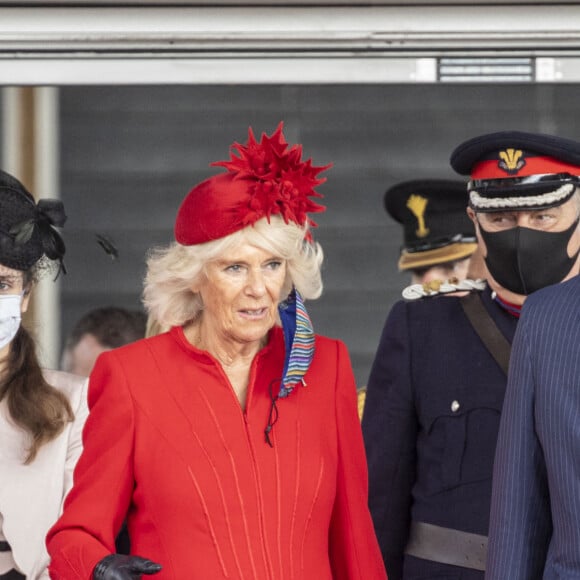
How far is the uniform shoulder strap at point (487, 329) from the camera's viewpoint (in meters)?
3.84

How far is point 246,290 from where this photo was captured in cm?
339

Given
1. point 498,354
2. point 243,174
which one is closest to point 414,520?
point 498,354

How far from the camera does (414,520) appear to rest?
393 centimetres

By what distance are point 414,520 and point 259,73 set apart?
1.27m

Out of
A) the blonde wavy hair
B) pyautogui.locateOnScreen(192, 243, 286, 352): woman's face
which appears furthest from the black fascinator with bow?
pyautogui.locateOnScreen(192, 243, 286, 352): woman's face

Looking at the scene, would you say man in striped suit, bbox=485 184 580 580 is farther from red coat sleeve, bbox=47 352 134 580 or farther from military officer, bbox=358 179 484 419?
military officer, bbox=358 179 484 419

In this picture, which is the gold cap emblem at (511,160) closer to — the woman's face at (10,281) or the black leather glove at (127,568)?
the woman's face at (10,281)

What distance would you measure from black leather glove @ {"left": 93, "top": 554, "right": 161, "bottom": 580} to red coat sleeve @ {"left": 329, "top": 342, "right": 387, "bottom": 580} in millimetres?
512

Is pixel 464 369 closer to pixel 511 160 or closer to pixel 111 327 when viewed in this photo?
pixel 511 160

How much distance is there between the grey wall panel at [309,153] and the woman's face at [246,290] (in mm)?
3200

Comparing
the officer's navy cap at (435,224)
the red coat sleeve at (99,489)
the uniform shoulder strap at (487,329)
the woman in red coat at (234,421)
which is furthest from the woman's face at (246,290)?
the officer's navy cap at (435,224)

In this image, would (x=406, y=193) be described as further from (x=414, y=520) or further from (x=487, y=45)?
(x=414, y=520)

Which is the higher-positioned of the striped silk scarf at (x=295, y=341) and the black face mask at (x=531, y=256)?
the black face mask at (x=531, y=256)

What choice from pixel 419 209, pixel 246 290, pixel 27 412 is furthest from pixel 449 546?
pixel 419 209
